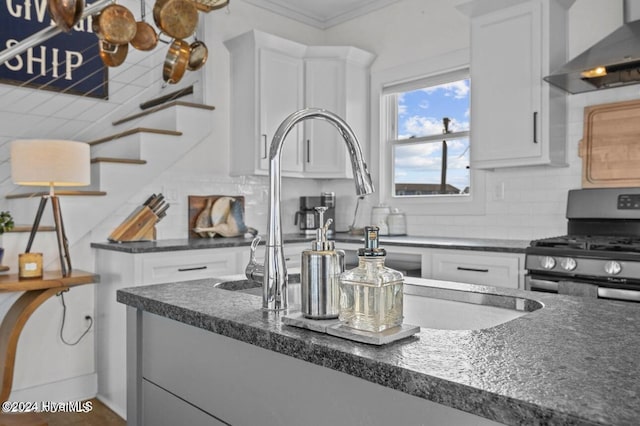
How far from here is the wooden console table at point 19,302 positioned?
2.59 meters

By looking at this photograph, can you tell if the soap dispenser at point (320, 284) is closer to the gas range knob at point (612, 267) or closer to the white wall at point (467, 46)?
the gas range knob at point (612, 267)

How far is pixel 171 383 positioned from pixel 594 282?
2143 millimetres

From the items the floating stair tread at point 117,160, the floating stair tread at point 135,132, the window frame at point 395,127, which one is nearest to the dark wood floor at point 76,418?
the floating stair tread at point 117,160

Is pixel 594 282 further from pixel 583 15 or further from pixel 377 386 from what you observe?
pixel 377 386

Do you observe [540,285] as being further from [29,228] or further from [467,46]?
[29,228]

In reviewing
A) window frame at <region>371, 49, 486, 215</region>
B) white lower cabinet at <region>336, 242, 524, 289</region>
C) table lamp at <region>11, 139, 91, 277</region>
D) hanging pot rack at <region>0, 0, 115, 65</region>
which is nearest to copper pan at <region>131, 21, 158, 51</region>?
hanging pot rack at <region>0, 0, 115, 65</region>

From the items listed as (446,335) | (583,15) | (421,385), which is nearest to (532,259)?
(583,15)

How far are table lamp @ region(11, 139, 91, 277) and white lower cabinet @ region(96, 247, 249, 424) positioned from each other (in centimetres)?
34

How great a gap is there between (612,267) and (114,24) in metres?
2.73

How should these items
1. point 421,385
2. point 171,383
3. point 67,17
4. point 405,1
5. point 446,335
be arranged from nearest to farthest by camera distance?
point 421,385 → point 446,335 → point 171,383 → point 67,17 → point 405,1

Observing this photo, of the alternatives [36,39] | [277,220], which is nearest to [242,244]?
[36,39]

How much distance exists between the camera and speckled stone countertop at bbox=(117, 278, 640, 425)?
606 millimetres

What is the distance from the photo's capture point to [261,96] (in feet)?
13.1

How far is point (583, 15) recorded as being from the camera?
331 centimetres
